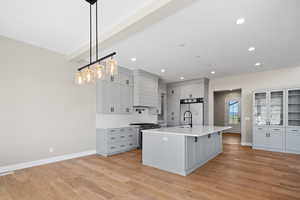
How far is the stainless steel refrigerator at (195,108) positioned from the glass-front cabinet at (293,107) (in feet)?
9.21

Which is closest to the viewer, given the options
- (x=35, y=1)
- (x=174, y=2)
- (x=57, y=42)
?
(x=174, y=2)

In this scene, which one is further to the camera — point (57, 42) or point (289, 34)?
point (57, 42)

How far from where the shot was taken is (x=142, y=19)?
238 centimetres

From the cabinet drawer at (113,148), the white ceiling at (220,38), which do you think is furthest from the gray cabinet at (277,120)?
the cabinet drawer at (113,148)

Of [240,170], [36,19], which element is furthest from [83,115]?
[240,170]

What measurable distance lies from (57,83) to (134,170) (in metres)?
3.01

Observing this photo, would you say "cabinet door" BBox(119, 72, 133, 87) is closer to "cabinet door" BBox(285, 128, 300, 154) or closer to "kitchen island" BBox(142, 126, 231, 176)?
"kitchen island" BBox(142, 126, 231, 176)

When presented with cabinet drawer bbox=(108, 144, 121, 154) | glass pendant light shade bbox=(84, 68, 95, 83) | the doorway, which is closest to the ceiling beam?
glass pendant light shade bbox=(84, 68, 95, 83)

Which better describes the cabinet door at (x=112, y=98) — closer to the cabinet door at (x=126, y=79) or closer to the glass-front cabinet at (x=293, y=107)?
the cabinet door at (x=126, y=79)

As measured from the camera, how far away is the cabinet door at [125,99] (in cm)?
546

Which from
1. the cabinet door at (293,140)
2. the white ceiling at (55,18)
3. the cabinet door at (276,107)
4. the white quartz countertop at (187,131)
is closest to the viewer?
the white ceiling at (55,18)

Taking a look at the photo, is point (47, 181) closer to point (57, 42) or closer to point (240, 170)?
point (57, 42)

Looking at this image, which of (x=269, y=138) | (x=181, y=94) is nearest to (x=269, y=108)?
(x=269, y=138)

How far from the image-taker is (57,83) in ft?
13.4
